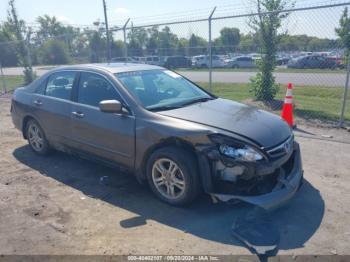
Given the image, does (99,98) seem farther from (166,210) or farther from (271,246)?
(271,246)

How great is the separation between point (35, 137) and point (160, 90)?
259cm

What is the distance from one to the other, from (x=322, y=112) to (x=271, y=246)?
606cm

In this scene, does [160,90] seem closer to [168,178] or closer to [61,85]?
[168,178]

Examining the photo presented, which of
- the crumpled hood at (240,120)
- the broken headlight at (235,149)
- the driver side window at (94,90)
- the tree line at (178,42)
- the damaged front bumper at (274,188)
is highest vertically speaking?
the tree line at (178,42)

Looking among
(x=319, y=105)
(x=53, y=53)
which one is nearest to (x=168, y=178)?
(x=319, y=105)

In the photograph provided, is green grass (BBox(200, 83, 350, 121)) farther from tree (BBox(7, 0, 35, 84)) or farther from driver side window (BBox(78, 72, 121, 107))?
tree (BBox(7, 0, 35, 84))

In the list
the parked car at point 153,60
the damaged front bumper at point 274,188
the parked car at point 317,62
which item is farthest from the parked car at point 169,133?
the parked car at point 153,60

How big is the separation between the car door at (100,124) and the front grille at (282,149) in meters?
1.65

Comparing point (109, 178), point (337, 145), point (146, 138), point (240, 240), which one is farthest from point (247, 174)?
point (337, 145)

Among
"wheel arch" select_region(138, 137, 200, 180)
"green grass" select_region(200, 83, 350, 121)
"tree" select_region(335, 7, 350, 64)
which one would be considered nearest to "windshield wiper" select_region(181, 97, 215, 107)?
"wheel arch" select_region(138, 137, 200, 180)

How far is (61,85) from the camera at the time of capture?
5453 mm

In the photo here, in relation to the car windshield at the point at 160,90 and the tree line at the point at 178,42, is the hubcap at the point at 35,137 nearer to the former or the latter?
the car windshield at the point at 160,90

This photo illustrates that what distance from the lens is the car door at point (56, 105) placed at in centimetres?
523

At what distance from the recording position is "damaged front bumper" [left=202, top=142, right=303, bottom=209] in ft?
11.7
